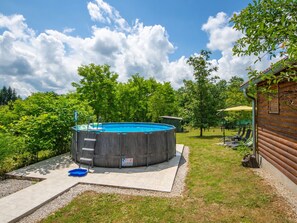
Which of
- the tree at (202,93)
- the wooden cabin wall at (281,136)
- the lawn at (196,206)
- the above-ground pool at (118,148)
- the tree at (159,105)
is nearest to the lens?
the lawn at (196,206)

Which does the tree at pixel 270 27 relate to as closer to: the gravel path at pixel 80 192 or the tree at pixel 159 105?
the gravel path at pixel 80 192

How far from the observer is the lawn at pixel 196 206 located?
409 centimetres

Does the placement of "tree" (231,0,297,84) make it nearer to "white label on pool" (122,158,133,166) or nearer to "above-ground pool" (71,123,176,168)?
"above-ground pool" (71,123,176,168)

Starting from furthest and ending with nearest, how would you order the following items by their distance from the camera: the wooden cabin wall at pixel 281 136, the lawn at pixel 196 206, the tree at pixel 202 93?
the tree at pixel 202 93
the wooden cabin wall at pixel 281 136
the lawn at pixel 196 206

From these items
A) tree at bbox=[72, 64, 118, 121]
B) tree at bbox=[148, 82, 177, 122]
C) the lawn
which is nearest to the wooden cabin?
the lawn

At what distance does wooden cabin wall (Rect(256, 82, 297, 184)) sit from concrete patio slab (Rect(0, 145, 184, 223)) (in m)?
3.38

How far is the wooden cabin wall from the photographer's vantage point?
5.28 m

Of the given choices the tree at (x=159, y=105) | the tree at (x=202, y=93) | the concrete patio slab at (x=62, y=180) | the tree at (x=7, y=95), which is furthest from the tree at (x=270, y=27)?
the tree at (x=7, y=95)

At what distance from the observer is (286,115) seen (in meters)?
5.75

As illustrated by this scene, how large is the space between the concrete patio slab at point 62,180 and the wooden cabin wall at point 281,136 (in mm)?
3376

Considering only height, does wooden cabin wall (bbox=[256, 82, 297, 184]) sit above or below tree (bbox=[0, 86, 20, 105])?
below

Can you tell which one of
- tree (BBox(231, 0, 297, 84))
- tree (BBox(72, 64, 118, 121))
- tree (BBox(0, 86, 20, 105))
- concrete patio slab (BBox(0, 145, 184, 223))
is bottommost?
concrete patio slab (BBox(0, 145, 184, 223))

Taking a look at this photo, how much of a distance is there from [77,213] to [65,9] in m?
10.3

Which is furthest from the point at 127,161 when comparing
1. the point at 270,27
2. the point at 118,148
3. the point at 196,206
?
the point at 270,27
